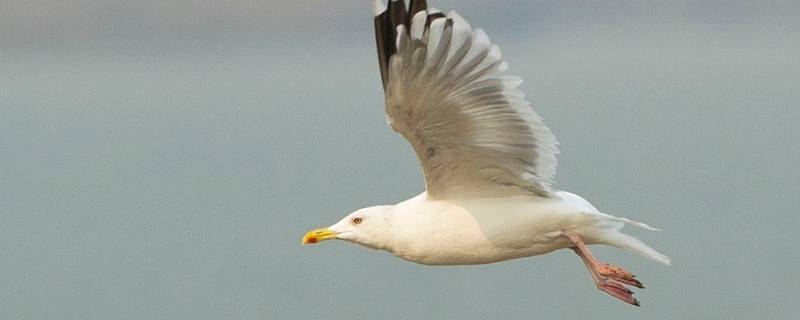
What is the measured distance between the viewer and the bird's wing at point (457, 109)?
475 inches

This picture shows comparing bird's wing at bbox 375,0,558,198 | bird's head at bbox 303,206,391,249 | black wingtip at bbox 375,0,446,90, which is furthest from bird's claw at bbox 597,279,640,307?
black wingtip at bbox 375,0,446,90

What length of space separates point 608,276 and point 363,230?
6.59ft

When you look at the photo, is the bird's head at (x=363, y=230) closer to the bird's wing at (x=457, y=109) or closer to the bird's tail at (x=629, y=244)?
the bird's wing at (x=457, y=109)

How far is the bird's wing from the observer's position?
12062mm

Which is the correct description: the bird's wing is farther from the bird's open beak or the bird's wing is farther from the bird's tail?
the bird's open beak

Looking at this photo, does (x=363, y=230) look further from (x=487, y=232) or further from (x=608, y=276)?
(x=608, y=276)

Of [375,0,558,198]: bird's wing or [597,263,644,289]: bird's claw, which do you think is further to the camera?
[597,263,644,289]: bird's claw

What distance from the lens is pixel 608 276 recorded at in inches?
529

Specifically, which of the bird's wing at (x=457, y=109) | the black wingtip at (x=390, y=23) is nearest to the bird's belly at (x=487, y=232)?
the bird's wing at (x=457, y=109)

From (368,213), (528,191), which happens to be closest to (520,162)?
(528,191)

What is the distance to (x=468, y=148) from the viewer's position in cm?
1299

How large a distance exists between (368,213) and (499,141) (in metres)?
1.35

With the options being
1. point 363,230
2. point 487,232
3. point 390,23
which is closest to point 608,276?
point 487,232

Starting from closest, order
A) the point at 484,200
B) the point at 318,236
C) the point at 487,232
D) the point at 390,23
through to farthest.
→ the point at 390,23, the point at 487,232, the point at 484,200, the point at 318,236
